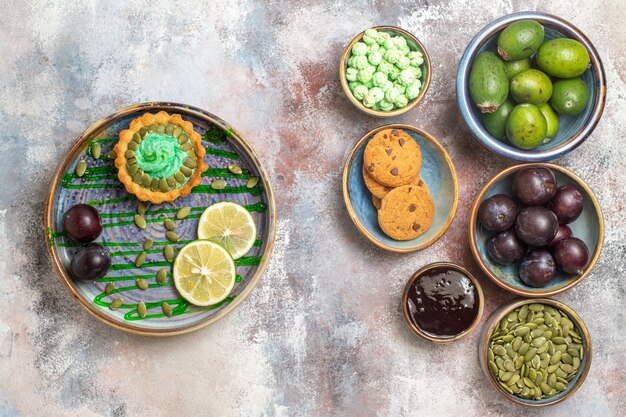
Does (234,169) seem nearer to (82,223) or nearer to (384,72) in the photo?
(82,223)

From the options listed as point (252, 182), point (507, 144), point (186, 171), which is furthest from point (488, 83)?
point (186, 171)

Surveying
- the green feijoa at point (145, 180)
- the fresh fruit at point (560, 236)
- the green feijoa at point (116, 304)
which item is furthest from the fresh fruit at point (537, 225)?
the green feijoa at point (116, 304)

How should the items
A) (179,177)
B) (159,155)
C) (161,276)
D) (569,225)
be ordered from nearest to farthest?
(159,155)
(179,177)
(161,276)
(569,225)

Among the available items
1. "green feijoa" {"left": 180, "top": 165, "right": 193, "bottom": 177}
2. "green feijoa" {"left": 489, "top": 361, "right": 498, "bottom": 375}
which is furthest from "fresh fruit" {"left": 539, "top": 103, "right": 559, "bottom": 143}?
"green feijoa" {"left": 180, "top": 165, "right": 193, "bottom": 177}

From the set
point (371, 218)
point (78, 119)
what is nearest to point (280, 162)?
point (371, 218)

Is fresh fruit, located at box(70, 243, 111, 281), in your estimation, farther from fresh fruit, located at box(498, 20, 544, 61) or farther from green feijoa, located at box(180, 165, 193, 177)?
fresh fruit, located at box(498, 20, 544, 61)

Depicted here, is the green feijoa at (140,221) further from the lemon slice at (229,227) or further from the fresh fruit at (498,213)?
the fresh fruit at (498,213)

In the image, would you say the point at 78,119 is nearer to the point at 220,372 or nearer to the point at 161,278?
the point at 161,278
